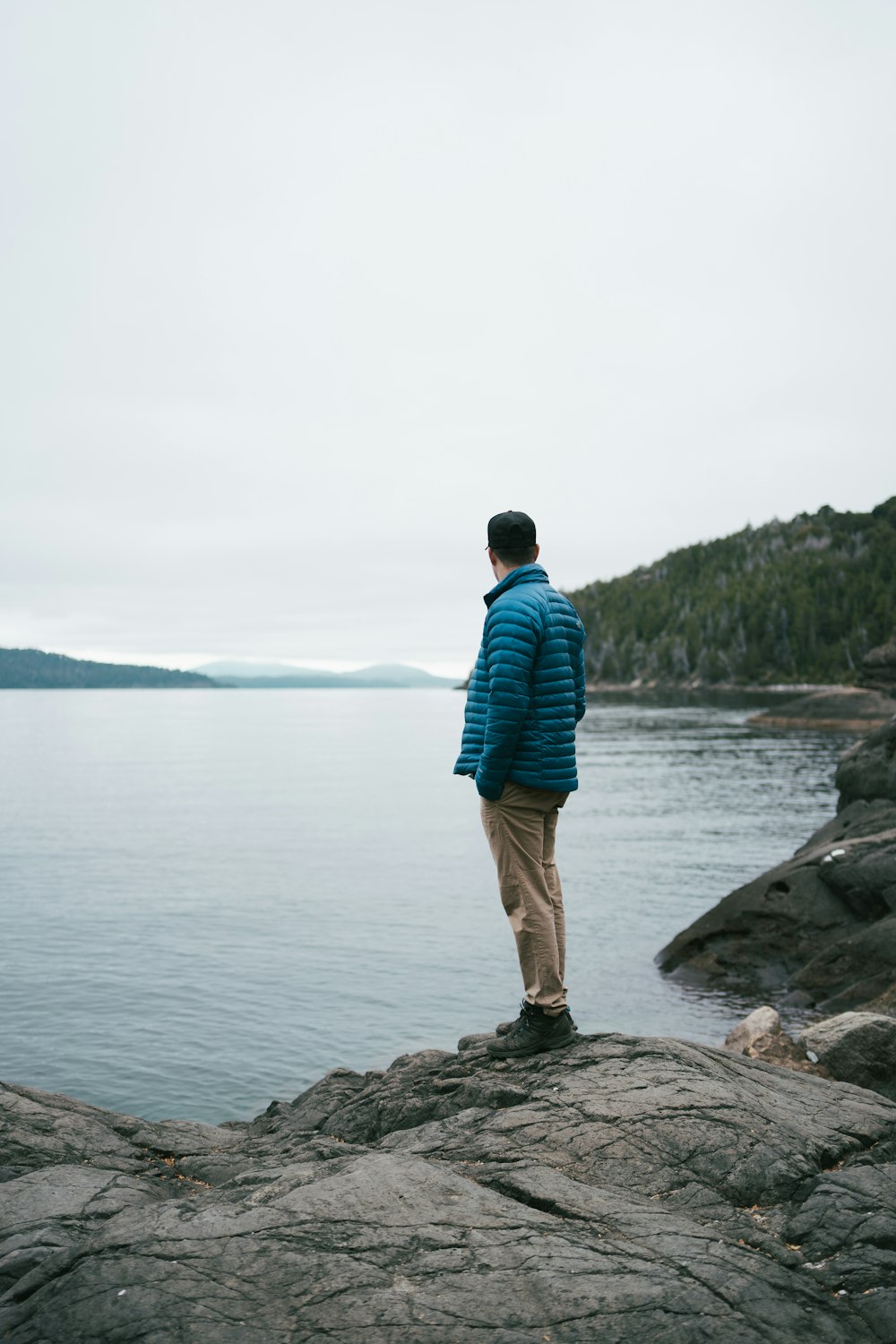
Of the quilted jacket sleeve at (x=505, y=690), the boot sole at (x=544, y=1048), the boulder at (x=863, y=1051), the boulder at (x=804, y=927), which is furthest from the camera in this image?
the boulder at (x=804, y=927)

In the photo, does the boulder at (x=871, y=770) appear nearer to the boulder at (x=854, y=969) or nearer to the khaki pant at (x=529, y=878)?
the boulder at (x=854, y=969)

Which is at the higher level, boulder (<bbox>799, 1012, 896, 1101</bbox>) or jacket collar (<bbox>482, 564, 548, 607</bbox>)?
jacket collar (<bbox>482, 564, 548, 607</bbox>)

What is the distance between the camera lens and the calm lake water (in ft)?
48.9

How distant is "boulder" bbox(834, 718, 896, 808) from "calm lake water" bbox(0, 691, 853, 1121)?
4.40m

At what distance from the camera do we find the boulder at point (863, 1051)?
9.58 meters

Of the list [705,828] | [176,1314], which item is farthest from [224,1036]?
[705,828]

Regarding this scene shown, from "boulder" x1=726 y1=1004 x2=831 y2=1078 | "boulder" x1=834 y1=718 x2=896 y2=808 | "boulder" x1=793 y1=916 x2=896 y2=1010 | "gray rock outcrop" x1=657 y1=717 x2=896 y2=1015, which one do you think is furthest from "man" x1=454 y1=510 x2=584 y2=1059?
"boulder" x1=834 y1=718 x2=896 y2=808

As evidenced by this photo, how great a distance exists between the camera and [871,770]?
22219 millimetres

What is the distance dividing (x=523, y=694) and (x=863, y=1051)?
19.6 ft

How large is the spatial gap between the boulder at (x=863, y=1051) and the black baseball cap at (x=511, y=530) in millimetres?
6343

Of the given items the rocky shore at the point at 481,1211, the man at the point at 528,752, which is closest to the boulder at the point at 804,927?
the rocky shore at the point at 481,1211

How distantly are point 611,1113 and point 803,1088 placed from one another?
6.05ft

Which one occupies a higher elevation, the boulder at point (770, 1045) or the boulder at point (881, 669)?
the boulder at point (881, 669)

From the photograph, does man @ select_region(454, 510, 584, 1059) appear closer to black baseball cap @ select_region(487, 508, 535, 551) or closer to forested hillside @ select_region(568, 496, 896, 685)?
black baseball cap @ select_region(487, 508, 535, 551)
